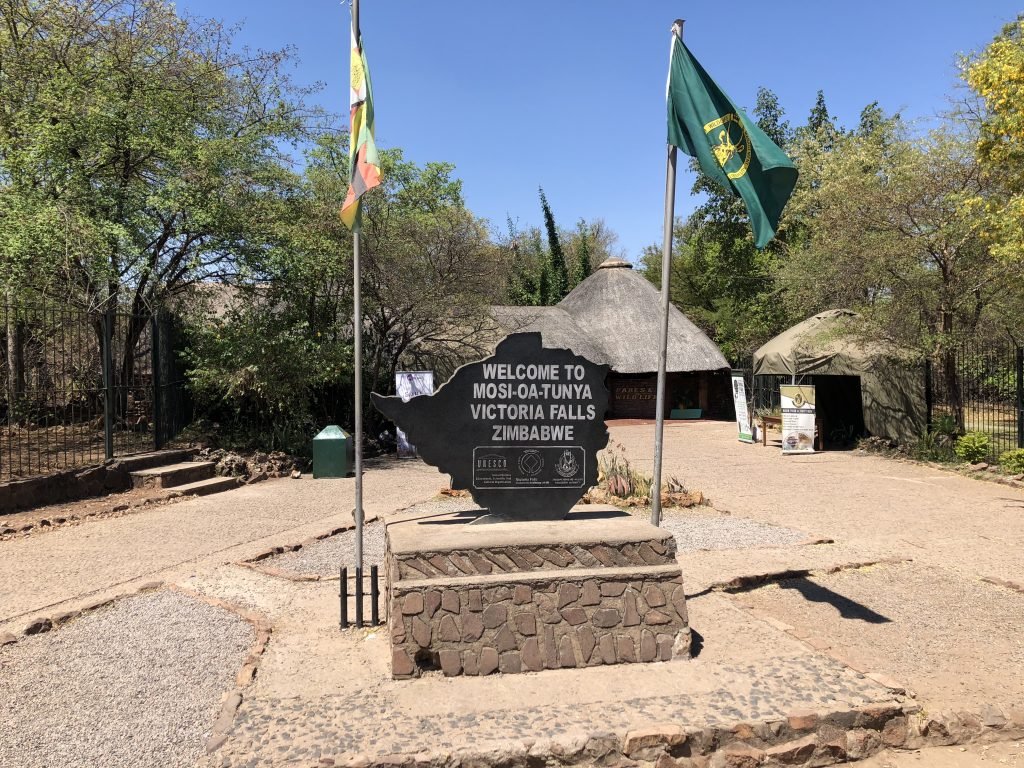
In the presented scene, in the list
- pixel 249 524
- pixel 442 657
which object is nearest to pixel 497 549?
pixel 442 657

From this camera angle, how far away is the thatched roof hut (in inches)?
1099

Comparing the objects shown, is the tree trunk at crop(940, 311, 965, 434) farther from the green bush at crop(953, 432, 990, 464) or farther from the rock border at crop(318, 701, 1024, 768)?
the rock border at crop(318, 701, 1024, 768)

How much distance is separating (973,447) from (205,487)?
1435 cm

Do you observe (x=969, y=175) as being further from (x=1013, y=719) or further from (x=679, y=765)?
(x=679, y=765)

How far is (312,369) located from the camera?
587 inches

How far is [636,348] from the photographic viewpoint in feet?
93.8

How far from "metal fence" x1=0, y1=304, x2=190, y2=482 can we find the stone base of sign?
26.5ft

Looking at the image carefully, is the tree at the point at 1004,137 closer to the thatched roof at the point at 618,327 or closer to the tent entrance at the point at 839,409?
the tent entrance at the point at 839,409

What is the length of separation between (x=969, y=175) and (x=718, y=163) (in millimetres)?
11945

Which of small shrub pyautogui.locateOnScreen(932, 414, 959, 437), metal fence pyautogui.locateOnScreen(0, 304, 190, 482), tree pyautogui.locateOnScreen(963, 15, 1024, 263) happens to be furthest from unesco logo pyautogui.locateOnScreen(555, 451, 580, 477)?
small shrub pyautogui.locateOnScreen(932, 414, 959, 437)

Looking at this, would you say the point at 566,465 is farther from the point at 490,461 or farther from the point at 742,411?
the point at 742,411

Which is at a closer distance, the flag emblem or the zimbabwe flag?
the zimbabwe flag

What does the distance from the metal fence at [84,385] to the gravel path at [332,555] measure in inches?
189

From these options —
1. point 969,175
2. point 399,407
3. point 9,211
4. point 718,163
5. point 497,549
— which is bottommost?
point 497,549
